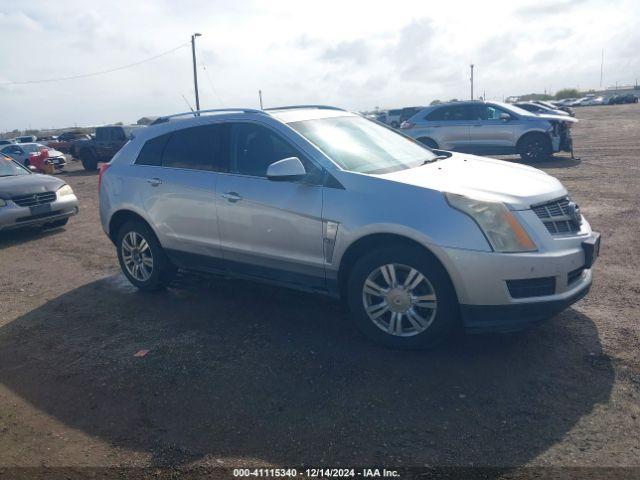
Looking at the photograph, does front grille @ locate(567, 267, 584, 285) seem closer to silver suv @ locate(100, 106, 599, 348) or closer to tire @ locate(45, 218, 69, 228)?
silver suv @ locate(100, 106, 599, 348)

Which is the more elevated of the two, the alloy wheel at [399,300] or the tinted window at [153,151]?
the tinted window at [153,151]

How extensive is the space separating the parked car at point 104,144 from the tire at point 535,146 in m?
15.1

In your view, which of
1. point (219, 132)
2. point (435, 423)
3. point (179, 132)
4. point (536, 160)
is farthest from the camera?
point (536, 160)

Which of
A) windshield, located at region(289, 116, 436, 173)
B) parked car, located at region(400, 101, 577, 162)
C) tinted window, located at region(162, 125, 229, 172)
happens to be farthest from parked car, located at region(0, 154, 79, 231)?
parked car, located at region(400, 101, 577, 162)

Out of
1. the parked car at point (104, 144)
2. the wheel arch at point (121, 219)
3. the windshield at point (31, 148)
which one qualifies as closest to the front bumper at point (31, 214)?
the wheel arch at point (121, 219)

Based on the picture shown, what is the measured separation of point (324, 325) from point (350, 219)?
1.11 metres

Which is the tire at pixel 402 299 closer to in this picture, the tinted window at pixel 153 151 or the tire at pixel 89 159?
the tinted window at pixel 153 151

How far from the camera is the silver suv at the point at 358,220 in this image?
3.96 meters

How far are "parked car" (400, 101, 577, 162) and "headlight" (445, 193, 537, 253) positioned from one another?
40.5ft

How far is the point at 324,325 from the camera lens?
498 centimetres

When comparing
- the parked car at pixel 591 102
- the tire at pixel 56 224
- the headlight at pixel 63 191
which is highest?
the parked car at pixel 591 102

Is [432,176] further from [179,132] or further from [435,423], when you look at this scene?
[179,132]

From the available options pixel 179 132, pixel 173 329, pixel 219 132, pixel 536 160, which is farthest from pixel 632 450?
pixel 536 160

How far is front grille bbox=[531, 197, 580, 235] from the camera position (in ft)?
13.5
